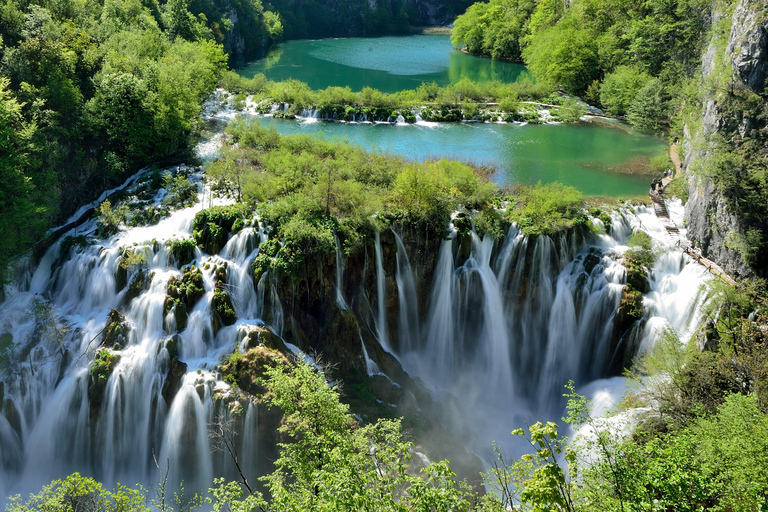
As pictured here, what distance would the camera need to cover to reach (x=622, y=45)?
55469mm

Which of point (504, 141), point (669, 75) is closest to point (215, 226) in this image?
point (504, 141)

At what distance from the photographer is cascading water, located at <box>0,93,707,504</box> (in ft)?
64.8

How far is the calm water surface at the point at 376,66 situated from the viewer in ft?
233

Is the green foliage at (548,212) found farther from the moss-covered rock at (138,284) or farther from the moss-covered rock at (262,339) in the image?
the moss-covered rock at (138,284)

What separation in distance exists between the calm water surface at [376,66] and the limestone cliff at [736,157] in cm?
4439

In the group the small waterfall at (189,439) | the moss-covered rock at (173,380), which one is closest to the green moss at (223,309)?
the moss-covered rock at (173,380)

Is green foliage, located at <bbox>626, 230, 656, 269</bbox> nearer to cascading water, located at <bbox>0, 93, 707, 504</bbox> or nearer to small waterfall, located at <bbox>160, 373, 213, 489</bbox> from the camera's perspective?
cascading water, located at <bbox>0, 93, 707, 504</bbox>

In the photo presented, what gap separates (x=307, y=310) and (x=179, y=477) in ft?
27.1

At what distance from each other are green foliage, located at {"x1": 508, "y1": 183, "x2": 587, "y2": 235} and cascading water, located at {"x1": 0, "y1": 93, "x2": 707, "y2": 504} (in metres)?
0.69

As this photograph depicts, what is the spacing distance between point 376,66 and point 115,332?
70.7m

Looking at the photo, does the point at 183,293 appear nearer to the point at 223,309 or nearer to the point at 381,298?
the point at 223,309

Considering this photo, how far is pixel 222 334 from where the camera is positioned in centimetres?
2094

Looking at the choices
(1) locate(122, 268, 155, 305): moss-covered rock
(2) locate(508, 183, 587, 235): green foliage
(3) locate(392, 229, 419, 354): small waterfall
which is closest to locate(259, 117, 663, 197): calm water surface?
(2) locate(508, 183, 587, 235): green foliage

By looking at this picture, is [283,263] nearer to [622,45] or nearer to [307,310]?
[307,310]
